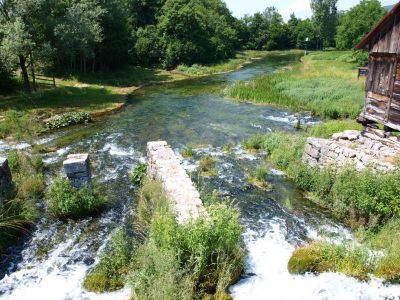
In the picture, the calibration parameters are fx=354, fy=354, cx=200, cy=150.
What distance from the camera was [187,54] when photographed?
5344cm

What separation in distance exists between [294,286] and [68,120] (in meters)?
19.6

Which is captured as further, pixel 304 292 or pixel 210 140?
pixel 210 140

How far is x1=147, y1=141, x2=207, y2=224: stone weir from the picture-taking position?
30.8ft

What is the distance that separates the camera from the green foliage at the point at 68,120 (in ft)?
74.8

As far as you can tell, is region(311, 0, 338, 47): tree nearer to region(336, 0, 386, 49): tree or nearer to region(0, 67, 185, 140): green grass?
region(336, 0, 386, 49): tree

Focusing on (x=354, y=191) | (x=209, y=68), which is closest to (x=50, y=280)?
(x=354, y=191)

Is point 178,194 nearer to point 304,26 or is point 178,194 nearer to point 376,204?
point 376,204

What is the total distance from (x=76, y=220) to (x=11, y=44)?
58.1 ft

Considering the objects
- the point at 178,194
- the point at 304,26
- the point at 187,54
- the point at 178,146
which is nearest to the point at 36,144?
the point at 178,146

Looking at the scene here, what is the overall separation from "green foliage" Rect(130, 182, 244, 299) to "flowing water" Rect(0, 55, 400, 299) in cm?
61

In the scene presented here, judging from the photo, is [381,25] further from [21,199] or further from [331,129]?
[21,199]

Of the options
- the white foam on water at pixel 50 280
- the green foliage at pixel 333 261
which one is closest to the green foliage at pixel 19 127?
the white foam on water at pixel 50 280

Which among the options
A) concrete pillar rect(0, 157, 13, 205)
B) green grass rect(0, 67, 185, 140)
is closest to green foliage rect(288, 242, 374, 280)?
concrete pillar rect(0, 157, 13, 205)

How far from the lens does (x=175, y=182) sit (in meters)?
11.3
